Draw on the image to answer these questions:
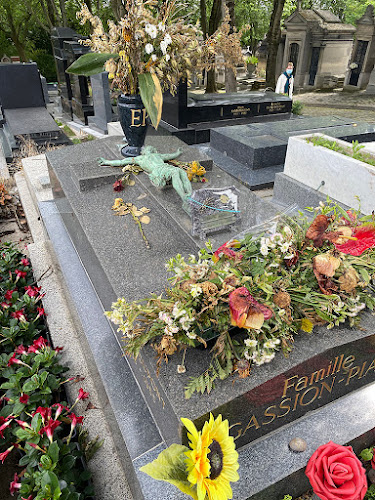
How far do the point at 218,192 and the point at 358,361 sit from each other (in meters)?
1.94

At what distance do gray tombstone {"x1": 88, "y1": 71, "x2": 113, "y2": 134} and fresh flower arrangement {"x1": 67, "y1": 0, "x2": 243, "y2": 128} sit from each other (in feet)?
21.0

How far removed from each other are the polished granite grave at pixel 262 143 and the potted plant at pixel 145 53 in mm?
2607

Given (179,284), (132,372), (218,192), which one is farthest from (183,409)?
Answer: (218,192)

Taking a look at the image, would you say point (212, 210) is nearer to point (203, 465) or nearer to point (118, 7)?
point (203, 465)

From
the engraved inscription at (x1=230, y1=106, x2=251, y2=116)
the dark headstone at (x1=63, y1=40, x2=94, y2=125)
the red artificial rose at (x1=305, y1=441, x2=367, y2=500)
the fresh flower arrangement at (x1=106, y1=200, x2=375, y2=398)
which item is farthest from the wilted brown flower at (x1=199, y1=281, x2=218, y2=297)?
the dark headstone at (x1=63, y1=40, x2=94, y2=125)

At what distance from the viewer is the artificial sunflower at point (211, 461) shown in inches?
58.1

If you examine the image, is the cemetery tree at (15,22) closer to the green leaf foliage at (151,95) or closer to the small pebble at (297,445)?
the green leaf foliage at (151,95)

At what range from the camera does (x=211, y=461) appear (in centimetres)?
162

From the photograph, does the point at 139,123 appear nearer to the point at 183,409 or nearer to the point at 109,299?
the point at 109,299

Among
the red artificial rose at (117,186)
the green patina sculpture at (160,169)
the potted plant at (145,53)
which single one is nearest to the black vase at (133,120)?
the potted plant at (145,53)

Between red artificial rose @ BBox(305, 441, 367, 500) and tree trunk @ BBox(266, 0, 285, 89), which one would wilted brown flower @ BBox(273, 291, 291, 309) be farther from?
tree trunk @ BBox(266, 0, 285, 89)

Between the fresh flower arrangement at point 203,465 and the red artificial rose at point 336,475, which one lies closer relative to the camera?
the fresh flower arrangement at point 203,465

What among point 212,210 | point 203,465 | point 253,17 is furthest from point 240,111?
point 253,17

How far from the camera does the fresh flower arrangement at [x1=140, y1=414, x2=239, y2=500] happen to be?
1.48m
